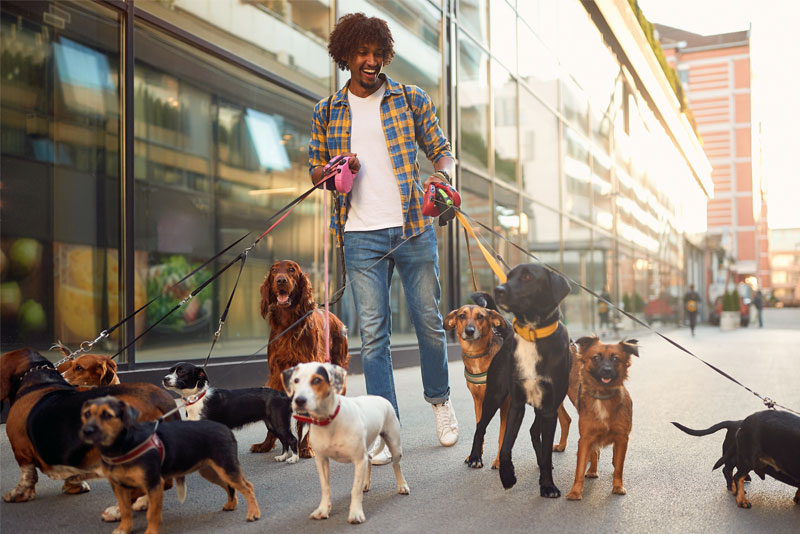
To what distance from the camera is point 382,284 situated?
427cm

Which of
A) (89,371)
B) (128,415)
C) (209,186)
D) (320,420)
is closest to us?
(128,415)

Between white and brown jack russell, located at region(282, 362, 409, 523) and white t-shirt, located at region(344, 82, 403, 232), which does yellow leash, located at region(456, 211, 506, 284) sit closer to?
Result: white t-shirt, located at region(344, 82, 403, 232)

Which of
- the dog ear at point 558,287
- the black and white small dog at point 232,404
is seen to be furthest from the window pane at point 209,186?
the dog ear at point 558,287

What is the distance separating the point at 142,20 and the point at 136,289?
253cm

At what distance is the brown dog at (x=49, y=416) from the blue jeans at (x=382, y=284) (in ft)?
4.07

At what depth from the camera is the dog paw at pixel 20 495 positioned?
3303 mm

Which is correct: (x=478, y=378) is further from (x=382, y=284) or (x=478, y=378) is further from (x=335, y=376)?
(x=335, y=376)

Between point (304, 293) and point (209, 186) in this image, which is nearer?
point (304, 293)

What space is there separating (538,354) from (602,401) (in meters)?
0.35

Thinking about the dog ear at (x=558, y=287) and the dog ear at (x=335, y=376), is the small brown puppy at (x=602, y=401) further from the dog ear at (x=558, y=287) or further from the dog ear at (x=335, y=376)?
the dog ear at (x=335, y=376)

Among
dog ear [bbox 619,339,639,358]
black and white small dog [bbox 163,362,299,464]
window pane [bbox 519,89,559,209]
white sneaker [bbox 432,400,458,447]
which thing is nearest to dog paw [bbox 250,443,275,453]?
black and white small dog [bbox 163,362,299,464]

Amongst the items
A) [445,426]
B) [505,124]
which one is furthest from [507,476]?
[505,124]

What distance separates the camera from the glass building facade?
238 inches

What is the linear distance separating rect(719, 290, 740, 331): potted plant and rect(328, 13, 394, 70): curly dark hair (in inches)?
1292
